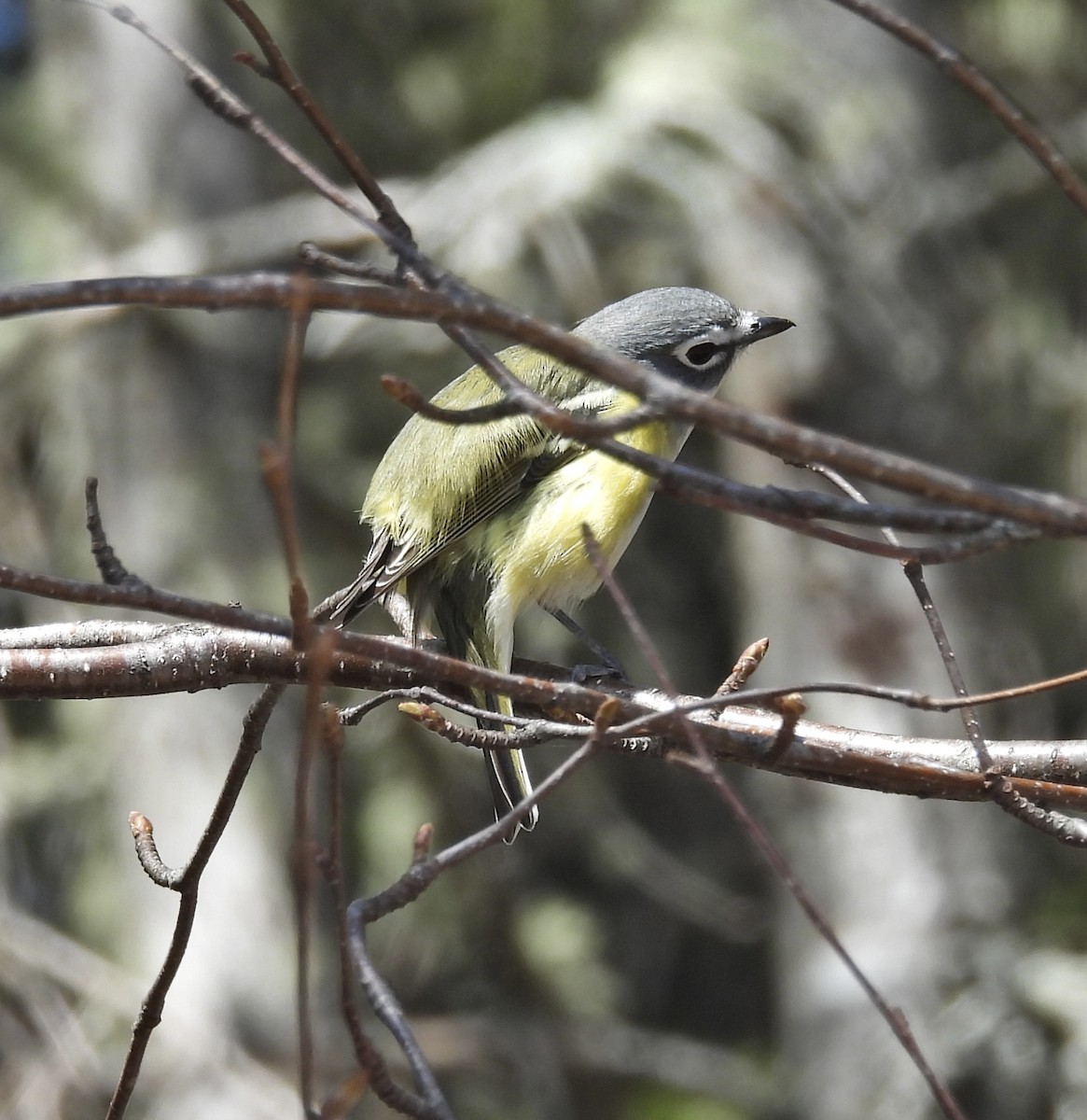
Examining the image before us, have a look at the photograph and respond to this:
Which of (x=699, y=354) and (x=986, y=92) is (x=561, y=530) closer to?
(x=699, y=354)

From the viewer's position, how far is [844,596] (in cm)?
660

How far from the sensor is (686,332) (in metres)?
4.24

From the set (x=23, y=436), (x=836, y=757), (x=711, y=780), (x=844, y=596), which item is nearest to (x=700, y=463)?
(x=844, y=596)

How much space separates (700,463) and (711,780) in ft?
20.0

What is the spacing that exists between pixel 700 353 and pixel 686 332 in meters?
0.08

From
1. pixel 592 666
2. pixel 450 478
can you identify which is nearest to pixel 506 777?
pixel 592 666

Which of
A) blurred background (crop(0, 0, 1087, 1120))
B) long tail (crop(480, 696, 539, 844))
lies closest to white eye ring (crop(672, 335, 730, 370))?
long tail (crop(480, 696, 539, 844))

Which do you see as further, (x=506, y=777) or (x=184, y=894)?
(x=506, y=777)

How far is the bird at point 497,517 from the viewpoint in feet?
12.0

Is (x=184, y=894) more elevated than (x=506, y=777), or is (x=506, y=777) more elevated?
(x=506, y=777)

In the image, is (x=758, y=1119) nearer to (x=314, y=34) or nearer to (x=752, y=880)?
(x=752, y=880)

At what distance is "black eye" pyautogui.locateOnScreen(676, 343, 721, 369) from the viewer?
4264 mm

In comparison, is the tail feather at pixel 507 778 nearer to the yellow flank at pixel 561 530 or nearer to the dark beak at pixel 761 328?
the yellow flank at pixel 561 530

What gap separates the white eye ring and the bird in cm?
27
